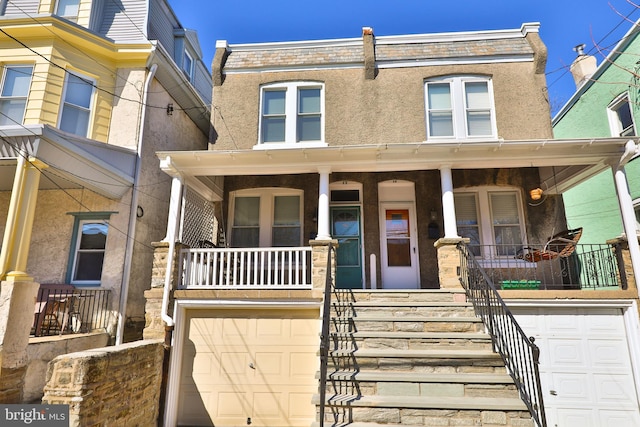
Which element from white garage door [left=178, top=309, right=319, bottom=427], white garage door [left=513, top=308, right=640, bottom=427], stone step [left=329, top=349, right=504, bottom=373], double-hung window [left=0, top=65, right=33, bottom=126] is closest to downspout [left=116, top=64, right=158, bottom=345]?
white garage door [left=178, top=309, right=319, bottom=427]

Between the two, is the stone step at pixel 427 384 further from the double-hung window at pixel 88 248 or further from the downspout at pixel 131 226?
the double-hung window at pixel 88 248

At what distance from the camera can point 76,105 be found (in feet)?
26.7

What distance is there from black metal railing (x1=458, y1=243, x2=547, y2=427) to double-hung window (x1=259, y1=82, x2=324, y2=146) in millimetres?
4584

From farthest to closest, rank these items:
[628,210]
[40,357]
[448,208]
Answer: [448,208], [628,210], [40,357]

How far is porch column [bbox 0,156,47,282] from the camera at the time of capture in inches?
235

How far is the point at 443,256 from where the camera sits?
670 cm

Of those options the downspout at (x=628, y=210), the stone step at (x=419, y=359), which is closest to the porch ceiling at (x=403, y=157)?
the downspout at (x=628, y=210)

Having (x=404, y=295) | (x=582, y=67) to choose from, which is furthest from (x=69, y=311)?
(x=582, y=67)

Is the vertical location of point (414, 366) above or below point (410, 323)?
below

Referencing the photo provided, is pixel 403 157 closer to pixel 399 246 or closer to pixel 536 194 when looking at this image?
pixel 399 246

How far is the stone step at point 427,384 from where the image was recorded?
15.2ft

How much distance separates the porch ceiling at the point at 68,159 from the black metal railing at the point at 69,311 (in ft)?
6.73

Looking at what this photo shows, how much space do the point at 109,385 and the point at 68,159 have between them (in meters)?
4.21

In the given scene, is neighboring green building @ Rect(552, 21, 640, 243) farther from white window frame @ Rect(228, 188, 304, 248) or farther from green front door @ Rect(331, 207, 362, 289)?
white window frame @ Rect(228, 188, 304, 248)
